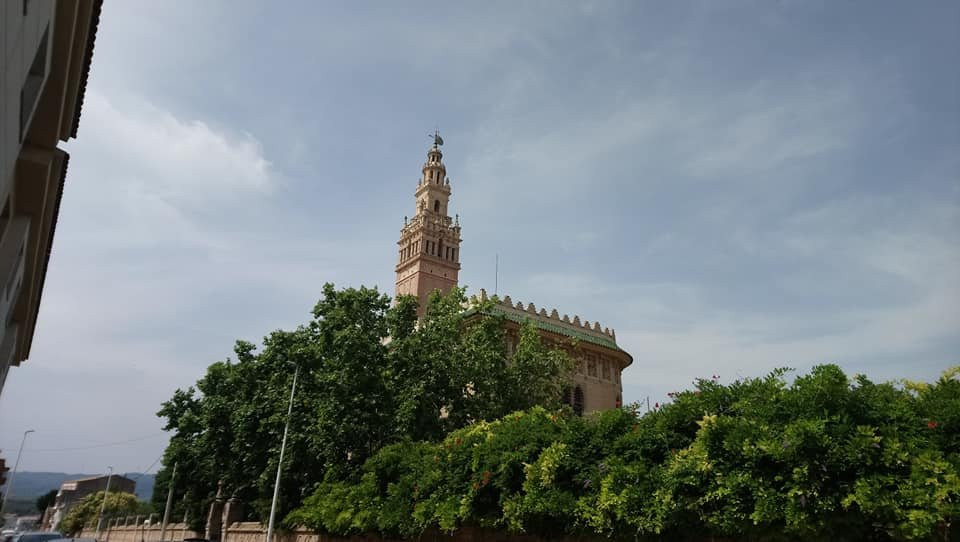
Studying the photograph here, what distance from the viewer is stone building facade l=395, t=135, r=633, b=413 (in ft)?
149

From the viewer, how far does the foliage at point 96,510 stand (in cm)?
7088

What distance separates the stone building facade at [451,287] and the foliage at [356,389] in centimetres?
1233

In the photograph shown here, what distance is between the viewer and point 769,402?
11992 mm

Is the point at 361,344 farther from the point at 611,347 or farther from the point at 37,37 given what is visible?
the point at 611,347

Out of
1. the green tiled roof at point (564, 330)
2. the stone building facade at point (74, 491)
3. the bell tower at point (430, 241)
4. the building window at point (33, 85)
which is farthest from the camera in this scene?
the stone building facade at point (74, 491)

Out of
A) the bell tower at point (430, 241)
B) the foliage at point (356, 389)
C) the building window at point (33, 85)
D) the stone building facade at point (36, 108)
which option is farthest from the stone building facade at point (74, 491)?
the building window at point (33, 85)

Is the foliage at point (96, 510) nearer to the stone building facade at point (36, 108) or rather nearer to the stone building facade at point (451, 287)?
the stone building facade at point (451, 287)

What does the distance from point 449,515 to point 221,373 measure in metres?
22.4

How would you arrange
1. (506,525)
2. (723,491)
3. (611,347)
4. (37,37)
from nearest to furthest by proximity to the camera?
(37,37) → (723,491) → (506,525) → (611,347)

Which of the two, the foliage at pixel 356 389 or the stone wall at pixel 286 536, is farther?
the foliage at pixel 356 389

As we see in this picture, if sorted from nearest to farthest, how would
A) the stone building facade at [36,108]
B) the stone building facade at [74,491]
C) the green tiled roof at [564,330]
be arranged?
1. the stone building facade at [36,108]
2. the green tiled roof at [564,330]
3. the stone building facade at [74,491]

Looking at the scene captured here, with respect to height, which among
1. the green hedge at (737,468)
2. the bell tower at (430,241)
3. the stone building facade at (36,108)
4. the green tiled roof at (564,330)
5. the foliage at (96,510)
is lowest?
the foliage at (96,510)

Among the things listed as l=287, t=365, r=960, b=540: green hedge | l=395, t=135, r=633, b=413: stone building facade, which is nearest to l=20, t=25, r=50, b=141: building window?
l=287, t=365, r=960, b=540: green hedge

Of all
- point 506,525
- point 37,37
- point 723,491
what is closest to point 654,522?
point 723,491
